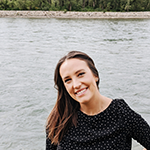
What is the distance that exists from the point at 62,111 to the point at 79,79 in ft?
1.22

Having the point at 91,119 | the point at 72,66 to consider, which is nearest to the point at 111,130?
the point at 91,119

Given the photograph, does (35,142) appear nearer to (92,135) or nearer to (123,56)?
(92,135)

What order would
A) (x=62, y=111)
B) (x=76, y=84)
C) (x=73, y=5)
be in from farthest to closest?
(x=73, y=5), (x=62, y=111), (x=76, y=84)

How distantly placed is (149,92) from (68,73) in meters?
5.32

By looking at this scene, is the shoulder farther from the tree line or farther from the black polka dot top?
the tree line

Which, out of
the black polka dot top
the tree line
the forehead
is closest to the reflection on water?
the forehead

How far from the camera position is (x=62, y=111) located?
1664 millimetres

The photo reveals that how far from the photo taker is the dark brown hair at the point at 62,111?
4.91 feet

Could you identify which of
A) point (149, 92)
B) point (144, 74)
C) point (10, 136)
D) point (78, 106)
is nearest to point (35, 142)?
point (10, 136)

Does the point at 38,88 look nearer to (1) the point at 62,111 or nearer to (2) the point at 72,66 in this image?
(1) the point at 62,111

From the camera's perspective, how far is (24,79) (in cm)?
769

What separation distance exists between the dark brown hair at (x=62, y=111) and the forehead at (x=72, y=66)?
0.08ft

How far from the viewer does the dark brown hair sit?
1495 millimetres

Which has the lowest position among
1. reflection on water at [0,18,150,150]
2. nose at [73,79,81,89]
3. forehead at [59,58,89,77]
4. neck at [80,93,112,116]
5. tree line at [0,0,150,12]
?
tree line at [0,0,150,12]
